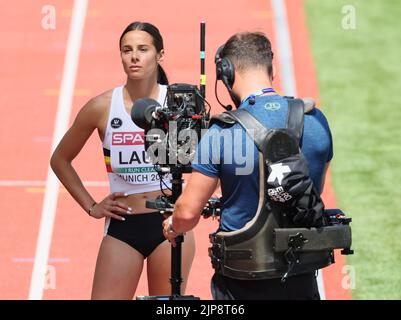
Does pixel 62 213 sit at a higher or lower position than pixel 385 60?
lower

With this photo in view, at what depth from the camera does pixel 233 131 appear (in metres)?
6.20

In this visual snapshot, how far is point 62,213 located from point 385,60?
639cm

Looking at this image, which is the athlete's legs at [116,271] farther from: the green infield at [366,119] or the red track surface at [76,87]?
the green infield at [366,119]

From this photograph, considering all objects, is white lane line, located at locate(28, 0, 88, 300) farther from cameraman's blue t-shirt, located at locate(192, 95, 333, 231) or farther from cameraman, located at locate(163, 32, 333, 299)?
cameraman's blue t-shirt, located at locate(192, 95, 333, 231)

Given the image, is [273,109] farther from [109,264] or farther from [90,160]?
[90,160]

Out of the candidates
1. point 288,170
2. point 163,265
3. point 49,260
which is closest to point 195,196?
point 288,170

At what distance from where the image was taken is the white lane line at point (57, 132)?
35.0 feet

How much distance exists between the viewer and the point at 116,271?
25.5 feet

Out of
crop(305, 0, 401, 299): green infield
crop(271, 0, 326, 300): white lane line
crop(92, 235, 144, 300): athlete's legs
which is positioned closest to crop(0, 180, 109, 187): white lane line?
crop(305, 0, 401, 299): green infield

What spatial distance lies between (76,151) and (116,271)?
3.37ft

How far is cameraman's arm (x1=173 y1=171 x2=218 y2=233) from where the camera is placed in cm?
625

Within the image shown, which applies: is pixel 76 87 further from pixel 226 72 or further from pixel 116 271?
pixel 226 72

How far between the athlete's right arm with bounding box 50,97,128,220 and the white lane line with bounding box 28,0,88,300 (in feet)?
7.17
